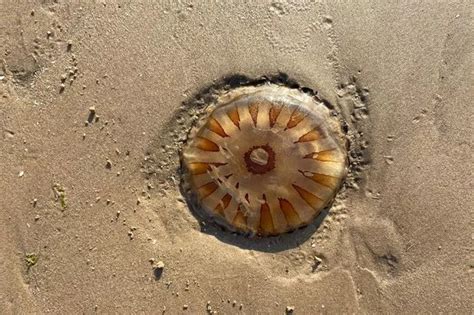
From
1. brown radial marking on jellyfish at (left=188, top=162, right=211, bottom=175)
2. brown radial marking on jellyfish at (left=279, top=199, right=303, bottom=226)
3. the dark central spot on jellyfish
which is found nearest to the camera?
the dark central spot on jellyfish

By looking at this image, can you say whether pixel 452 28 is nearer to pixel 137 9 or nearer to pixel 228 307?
pixel 137 9

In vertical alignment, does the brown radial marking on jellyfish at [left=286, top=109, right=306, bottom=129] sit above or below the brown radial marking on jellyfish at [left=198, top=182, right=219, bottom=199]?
above

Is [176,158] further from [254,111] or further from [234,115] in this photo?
[254,111]

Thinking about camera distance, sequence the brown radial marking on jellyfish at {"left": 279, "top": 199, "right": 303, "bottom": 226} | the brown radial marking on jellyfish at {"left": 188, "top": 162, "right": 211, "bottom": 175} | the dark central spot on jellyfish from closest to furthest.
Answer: the dark central spot on jellyfish
the brown radial marking on jellyfish at {"left": 279, "top": 199, "right": 303, "bottom": 226}
the brown radial marking on jellyfish at {"left": 188, "top": 162, "right": 211, "bottom": 175}

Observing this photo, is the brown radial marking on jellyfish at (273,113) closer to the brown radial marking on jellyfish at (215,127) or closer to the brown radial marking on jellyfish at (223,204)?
the brown radial marking on jellyfish at (215,127)

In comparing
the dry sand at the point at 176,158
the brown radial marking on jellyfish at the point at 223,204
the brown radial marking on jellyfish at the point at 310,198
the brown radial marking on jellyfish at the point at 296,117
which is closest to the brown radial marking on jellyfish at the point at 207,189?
the brown radial marking on jellyfish at the point at 223,204

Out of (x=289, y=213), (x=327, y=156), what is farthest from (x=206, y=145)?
(x=327, y=156)

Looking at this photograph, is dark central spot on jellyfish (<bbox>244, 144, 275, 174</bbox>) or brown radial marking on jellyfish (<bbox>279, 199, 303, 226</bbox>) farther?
brown radial marking on jellyfish (<bbox>279, 199, 303, 226</bbox>)

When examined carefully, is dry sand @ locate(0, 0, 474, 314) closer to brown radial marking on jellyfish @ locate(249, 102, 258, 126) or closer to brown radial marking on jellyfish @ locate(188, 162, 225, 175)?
brown radial marking on jellyfish @ locate(188, 162, 225, 175)

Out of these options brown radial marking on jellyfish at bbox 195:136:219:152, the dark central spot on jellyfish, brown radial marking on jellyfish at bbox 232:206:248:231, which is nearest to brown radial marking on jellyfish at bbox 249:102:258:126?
the dark central spot on jellyfish
